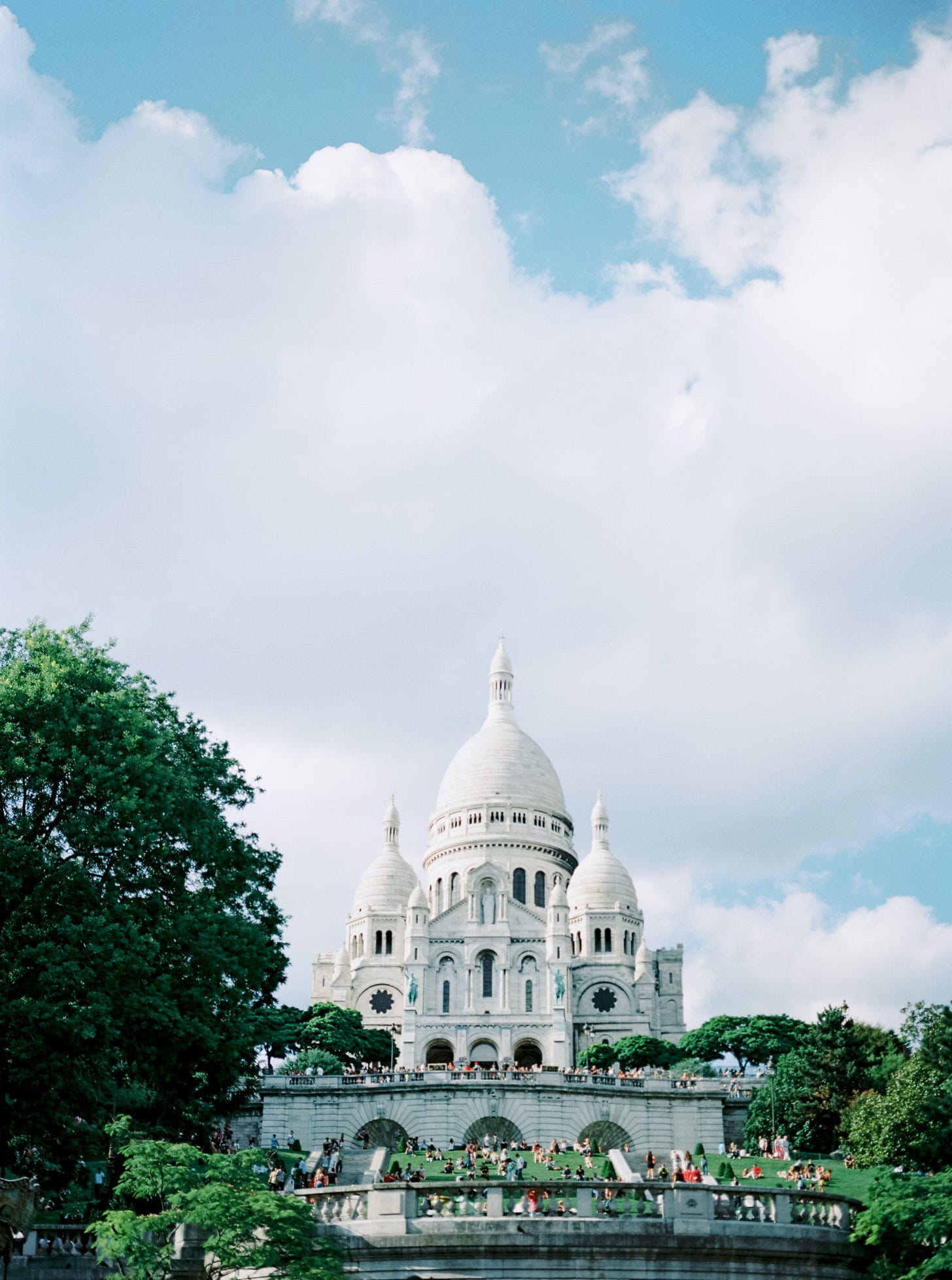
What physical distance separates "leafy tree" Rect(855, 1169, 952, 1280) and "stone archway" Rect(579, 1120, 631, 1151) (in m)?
30.1

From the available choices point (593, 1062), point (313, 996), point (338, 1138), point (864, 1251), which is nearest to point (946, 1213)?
point (864, 1251)

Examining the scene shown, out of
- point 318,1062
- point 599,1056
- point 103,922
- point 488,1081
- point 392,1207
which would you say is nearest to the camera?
point 392,1207

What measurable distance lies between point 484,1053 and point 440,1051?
10.5ft

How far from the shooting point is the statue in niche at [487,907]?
113m

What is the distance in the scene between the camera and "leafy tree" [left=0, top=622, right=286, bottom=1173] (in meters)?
30.6

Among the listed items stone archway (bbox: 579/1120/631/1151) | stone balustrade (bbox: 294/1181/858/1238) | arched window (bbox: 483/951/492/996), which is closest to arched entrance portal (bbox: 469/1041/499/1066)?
arched window (bbox: 483/951/492/996)

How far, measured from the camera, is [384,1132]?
55.0 m

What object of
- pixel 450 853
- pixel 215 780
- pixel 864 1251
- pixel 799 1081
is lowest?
pixel 864 1251

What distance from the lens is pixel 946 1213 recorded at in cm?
2472

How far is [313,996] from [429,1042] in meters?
16.1

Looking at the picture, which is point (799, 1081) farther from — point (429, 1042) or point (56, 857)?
point (429, 1042)

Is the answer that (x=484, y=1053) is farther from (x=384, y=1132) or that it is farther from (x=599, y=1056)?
(x=384, y=1132)

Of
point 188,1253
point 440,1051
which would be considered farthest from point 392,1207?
point 440,1051

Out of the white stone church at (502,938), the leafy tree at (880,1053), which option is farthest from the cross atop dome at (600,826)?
the leafy tree at (880,1053)
